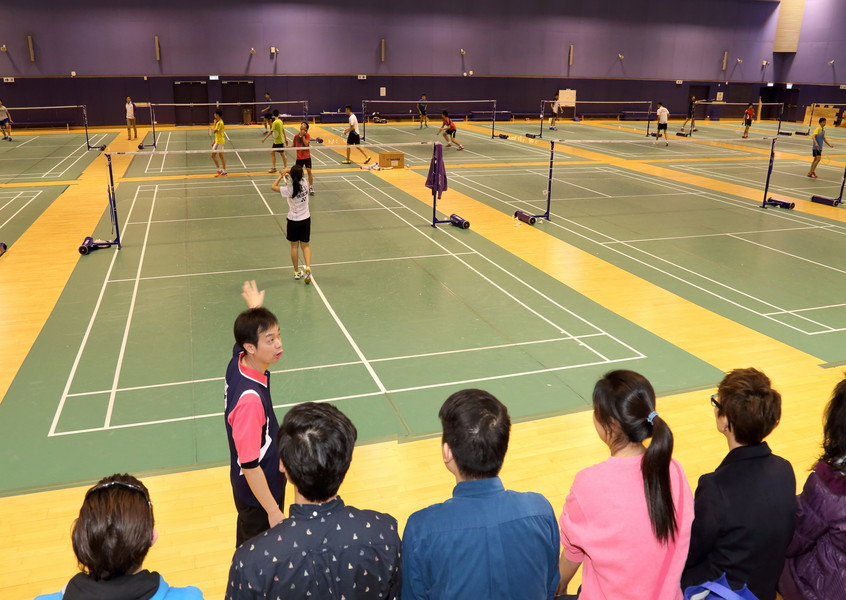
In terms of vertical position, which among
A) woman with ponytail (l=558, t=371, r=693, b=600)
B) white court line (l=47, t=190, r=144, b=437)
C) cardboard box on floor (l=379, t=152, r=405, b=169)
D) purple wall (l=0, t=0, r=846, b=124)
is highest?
purple wall (l=0, t=0, r=846, b=124)

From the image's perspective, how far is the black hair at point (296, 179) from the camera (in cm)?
1145

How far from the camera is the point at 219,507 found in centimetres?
614

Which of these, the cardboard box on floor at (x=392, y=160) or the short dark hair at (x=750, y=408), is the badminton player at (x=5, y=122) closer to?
the cardboard box on floor at (x=392, y=160)

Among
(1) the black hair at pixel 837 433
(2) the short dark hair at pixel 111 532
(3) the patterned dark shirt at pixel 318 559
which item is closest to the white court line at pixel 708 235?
(1) the black hair at pixel 837 433

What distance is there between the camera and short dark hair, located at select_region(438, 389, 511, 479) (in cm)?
295

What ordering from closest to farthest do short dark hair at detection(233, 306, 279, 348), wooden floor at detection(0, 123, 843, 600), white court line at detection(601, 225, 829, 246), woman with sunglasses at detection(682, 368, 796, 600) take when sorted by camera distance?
1. woman with sunglasses at detection(682, 368, 796, 600)
2. short dark hair at detection(233, 306, 279, 348)
3. wooden floor at detection(0, 123, 843, 600)
4. white court line at detection(601, 225, 829, 246)

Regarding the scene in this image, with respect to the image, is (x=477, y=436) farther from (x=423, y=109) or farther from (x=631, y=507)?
(x=423, y=109)

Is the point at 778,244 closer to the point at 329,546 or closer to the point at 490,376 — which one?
the point at 490,376

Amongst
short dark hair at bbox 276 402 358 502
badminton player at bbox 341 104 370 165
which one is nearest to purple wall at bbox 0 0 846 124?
badminton player at bbox 341 104 370 165

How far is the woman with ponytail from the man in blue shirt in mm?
279

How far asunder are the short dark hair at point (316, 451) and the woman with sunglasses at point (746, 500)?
194 centimetres

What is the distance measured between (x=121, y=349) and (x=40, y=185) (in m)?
15.2

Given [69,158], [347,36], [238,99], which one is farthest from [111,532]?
[347,36]

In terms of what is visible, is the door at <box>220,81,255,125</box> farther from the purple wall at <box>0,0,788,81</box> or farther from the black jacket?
the black jacket
